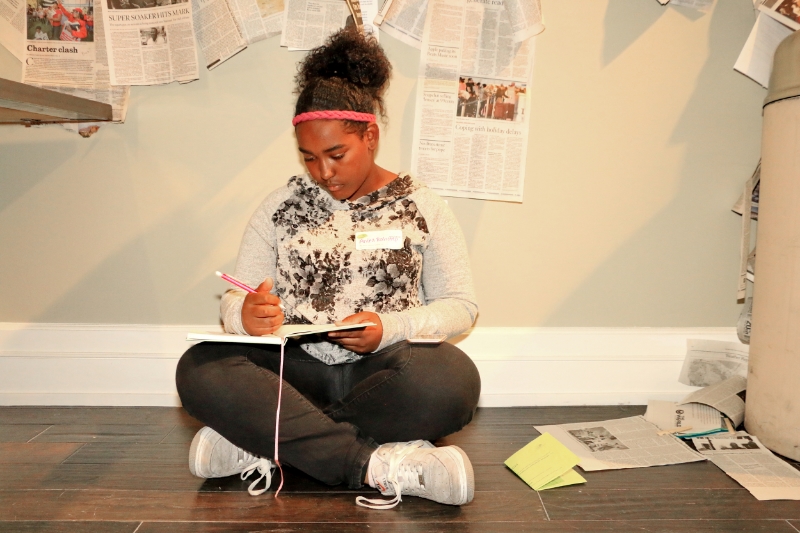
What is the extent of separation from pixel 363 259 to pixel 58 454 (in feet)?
2.61

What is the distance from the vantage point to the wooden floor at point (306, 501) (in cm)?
119

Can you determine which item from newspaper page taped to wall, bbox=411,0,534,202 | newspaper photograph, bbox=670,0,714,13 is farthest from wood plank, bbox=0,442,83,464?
newspaper photograph, bbox=670,0,714,13

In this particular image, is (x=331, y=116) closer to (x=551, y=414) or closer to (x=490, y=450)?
(x=490, y=450)

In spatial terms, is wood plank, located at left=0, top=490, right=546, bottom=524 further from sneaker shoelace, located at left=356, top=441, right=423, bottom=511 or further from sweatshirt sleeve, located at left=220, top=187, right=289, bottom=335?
sweatshirt sleeve, located at left=220, top=187, right=289, bottom=335

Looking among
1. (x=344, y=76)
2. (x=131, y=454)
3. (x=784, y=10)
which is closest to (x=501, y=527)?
(x=131, y=454)

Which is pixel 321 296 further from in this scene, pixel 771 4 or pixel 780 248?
pixel 771 4

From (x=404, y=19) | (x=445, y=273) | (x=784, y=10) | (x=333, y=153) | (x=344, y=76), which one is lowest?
(x=445, y=273)

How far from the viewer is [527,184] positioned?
1.87 metres

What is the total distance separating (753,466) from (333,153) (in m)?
1.08

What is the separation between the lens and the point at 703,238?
6.30 ft

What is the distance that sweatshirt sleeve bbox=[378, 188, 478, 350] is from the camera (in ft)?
4.77

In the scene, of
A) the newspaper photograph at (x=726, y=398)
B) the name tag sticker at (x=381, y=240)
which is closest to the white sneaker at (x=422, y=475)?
the name tag sticker at (x=381, y=240)

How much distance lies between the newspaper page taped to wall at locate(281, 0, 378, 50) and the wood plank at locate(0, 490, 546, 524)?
1.12 m

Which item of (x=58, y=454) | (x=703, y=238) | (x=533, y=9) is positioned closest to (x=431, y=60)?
(x=533, y=9)
